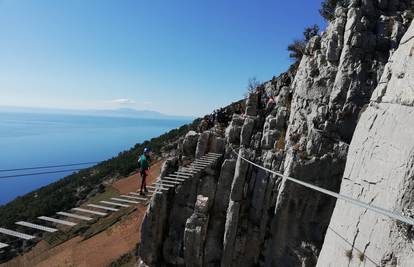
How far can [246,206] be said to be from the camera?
63.1 feet

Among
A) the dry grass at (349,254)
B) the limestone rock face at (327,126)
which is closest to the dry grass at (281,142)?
the limestone rock face at (327,126)

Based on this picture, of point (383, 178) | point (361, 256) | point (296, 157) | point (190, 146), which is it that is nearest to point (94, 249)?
point (190, 146)

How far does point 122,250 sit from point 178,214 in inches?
796

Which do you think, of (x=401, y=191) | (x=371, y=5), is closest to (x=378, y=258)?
(x=401, y=191)

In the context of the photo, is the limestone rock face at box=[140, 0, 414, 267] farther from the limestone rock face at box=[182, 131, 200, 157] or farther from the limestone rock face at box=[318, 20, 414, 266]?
the limestone rock face at box=[318, 20, 414, 266]

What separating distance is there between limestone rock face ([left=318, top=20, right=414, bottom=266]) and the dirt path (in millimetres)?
33796

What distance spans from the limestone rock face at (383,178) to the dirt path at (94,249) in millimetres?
33796

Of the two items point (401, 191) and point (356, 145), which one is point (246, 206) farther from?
point (401, 191)

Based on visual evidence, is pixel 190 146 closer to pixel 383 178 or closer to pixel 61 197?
pixel 383 178

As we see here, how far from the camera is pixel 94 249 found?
41.5m

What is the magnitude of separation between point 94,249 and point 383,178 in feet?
134

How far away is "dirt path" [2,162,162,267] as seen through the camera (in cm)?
3912

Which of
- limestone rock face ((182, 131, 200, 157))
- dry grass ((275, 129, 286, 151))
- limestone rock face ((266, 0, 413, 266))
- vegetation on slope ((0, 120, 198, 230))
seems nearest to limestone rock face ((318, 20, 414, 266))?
limestone rock face ((266, 0, 413, 266))

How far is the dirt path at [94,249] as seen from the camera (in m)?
39.1
